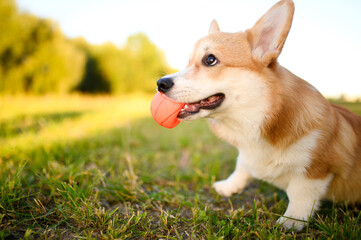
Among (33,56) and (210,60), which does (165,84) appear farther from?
(33,56)

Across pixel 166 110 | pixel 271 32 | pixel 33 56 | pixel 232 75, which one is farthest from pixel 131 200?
pixel 33 56

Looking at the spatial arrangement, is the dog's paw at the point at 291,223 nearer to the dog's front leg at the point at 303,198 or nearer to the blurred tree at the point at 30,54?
the dog's front leg at the point at 303,198

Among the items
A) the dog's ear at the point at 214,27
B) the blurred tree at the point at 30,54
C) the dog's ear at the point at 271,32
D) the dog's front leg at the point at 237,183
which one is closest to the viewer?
the dog's ear at the point at 271,32

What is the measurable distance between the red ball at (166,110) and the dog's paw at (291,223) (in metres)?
1.01

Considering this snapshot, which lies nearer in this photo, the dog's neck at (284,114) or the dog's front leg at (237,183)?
the dog's neck at (284,114)

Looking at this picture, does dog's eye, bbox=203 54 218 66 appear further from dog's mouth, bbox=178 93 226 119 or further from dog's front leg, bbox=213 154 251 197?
dog's front leg, bbox=213 154 251 197

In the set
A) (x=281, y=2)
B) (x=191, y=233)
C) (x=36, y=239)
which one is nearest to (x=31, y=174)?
(x=36, y=239)

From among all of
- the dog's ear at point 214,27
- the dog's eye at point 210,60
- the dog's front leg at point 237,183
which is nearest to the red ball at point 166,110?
the dog's eye at point 210,60

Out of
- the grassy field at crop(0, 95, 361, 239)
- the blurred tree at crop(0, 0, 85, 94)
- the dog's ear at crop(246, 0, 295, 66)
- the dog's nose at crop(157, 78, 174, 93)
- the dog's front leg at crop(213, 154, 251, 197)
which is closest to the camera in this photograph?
the grassy field at crop(0, 95, 361, 239)

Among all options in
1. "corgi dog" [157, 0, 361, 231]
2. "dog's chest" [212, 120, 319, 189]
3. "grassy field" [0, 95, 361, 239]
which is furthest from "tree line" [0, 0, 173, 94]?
"dog's chest" [212, 120, 319, 189]

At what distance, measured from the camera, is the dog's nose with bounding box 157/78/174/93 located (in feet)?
5.34

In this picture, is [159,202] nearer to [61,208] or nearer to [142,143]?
[61,208]

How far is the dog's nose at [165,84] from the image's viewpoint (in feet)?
5.34

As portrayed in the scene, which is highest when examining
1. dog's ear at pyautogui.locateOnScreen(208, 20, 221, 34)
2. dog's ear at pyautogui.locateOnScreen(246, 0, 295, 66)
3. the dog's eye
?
dog's ear at pyautogui.locateOnScreen(208, 20, 221, 34)
